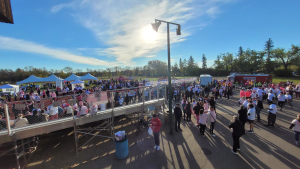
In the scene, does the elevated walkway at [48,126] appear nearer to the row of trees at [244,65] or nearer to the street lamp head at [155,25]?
the street lamp head at [155,25]

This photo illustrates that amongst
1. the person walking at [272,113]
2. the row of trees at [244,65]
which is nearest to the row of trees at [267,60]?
the row of trees at [244,65]

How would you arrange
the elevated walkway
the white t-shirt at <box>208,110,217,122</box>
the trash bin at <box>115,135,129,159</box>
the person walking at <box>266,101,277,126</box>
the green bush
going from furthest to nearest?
the green bush
the person walking at <box>266,101,277,126</box>
the white t-shirt at <box>208,110,217,122</box>
the trash bin at <box>115,135,129,159</box>
the elevated walkway

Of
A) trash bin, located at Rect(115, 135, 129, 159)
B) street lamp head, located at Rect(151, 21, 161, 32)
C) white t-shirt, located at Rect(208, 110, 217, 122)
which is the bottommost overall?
trash bin, located at Rect(115, 135, 129, 159)

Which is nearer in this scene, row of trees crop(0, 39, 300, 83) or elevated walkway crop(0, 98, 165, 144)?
elevated walkway crop(0, 98, 165, 144)

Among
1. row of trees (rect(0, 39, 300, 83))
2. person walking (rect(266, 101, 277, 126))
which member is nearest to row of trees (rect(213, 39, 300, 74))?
row of trees (rect(0, 39, 300, 83))

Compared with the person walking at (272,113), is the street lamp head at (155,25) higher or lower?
higher

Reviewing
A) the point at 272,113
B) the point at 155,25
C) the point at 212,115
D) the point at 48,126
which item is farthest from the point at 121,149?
the point at 272,113

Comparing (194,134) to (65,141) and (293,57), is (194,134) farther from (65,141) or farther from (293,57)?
(293,57)

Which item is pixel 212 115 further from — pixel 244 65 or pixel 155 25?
pixel 244 65

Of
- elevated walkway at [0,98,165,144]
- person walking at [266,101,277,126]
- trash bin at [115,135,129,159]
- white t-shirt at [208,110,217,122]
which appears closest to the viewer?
elevated walkway at [0,98,165,144]

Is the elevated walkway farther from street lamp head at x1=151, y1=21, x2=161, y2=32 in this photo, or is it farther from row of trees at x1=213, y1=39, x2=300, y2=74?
row of trees at x1=213, y1=39, x2=300, y2=74

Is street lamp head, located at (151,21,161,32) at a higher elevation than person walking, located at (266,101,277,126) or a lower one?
higher

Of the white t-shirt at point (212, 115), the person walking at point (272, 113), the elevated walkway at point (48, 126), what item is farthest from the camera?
the person walking at point (272, 113)

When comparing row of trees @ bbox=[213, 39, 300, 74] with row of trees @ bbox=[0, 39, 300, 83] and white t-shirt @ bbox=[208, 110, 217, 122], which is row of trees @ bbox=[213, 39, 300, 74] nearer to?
row of trees @ bbox=[0, 39, 300, 83]
